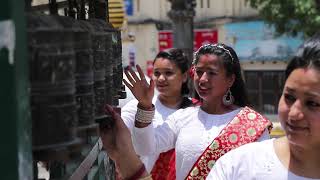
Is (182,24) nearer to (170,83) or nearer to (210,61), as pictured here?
(170,83)

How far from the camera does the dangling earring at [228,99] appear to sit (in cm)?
317

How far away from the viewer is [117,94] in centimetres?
212

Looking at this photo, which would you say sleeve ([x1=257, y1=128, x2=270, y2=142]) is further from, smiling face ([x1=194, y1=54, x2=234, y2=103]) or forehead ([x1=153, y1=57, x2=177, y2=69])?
forehead ([x1=153, y1=57, x2=177, y2=69])

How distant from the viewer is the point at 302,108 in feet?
5.56

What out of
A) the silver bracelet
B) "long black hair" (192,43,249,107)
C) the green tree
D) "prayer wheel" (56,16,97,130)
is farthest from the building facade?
"prayer wheel" (56,16,97,130)

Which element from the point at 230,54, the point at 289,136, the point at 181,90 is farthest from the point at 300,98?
the point at 181,90

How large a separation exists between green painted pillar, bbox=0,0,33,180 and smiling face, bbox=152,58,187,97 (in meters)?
3.03

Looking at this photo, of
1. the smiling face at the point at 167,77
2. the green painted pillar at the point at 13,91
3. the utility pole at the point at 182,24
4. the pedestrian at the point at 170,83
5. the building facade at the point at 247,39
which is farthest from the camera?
the building facade at the point at 247,39

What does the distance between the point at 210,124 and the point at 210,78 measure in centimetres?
23

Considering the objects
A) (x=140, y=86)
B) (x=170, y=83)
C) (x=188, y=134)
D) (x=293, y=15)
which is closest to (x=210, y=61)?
(x=188, y=134)

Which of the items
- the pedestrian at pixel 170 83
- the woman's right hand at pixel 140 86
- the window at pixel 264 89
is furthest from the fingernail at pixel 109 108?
the window at pixel 264 89

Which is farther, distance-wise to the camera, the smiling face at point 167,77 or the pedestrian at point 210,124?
the smiling face at point 167,77

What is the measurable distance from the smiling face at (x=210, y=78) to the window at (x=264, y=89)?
1666 centimetres

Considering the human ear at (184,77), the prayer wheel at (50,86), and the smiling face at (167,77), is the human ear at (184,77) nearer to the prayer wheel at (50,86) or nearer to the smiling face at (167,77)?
the smiling face at (167,77)
